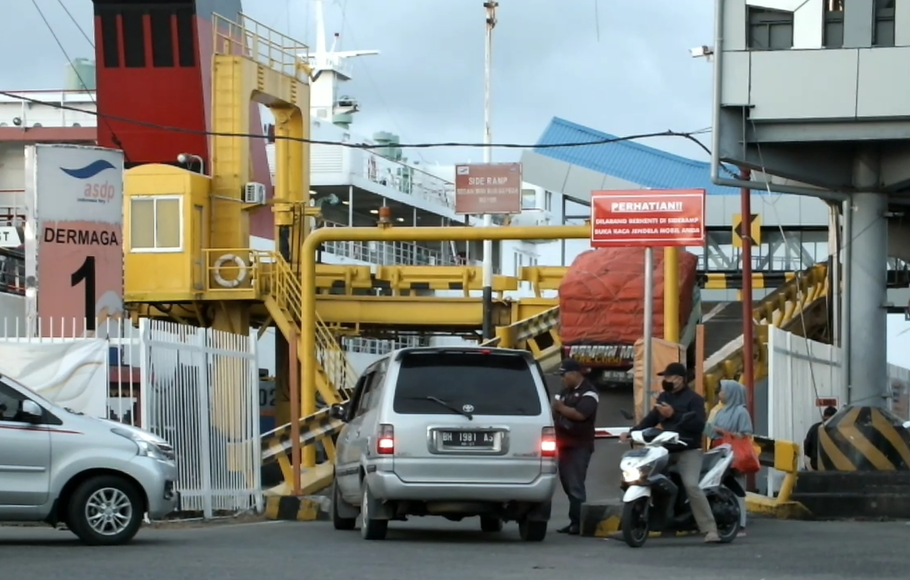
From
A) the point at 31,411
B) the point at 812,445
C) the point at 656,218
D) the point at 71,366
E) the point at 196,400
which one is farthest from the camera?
the point at 812,445

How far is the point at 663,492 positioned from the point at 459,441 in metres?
1.77

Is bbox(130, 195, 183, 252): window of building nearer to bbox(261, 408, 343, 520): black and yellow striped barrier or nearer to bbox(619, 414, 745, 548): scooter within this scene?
bbox(261, 408, 343, 520): black and yellow striped barrier

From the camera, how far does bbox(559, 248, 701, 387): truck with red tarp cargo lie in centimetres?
2811

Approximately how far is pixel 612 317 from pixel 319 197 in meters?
30.0

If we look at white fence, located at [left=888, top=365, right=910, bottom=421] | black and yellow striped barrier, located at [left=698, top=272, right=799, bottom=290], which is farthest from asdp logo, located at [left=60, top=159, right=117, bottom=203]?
white fence, located at [left=888, top=365, right=910, bottom=421]

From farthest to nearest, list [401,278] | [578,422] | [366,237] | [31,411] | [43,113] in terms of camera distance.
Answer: [43,113] → [401,278] → [366,237] → [578,422] → [31,411]

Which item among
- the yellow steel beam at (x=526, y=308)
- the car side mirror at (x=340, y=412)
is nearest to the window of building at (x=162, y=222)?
the yellow steel beam at (x=526, y=308)

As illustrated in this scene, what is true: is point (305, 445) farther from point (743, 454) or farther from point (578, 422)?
point (743, 454)

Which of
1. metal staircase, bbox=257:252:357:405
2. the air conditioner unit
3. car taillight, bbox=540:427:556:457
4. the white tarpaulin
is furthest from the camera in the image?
the air conditioner unit

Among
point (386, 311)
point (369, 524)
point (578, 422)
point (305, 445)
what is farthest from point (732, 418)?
point (386, 311)

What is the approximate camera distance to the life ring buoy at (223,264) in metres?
35.5

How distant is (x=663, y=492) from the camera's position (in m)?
13.3

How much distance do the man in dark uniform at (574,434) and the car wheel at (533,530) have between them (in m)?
0.89

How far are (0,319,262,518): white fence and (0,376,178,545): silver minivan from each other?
9.78ft
